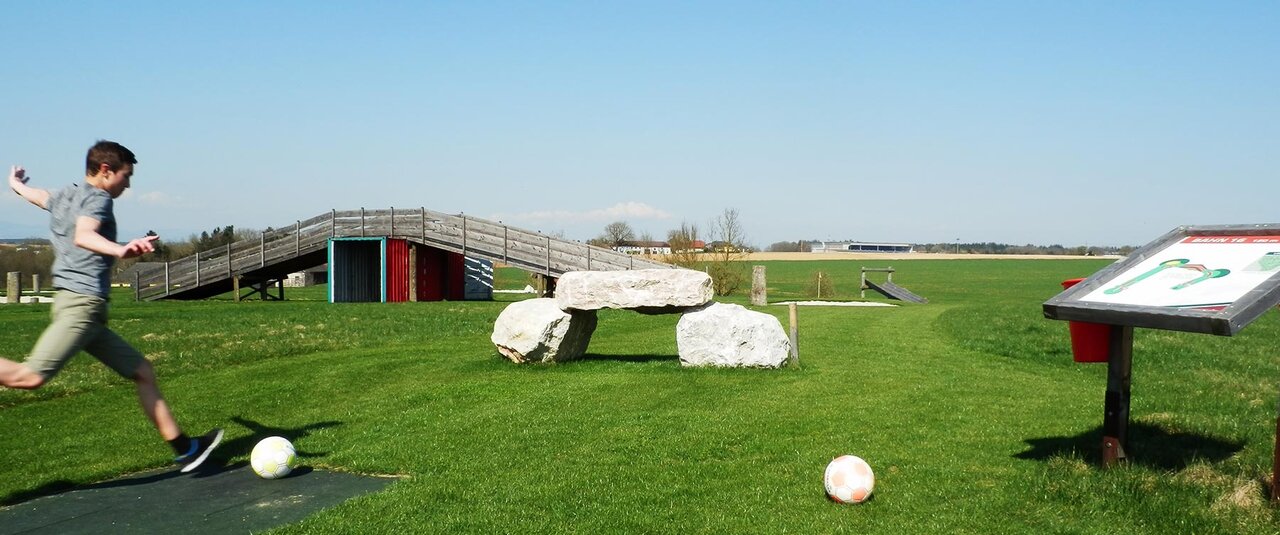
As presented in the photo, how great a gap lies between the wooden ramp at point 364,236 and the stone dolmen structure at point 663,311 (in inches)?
729

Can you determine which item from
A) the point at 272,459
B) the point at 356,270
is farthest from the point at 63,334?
the point at 356,270

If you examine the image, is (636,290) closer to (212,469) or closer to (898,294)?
(212,469)

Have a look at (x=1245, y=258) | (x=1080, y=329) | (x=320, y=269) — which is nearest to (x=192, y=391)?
(x=1080, y=329)

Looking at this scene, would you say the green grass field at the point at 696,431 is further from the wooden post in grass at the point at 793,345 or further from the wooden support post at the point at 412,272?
the wooden support post at the point at 412,272

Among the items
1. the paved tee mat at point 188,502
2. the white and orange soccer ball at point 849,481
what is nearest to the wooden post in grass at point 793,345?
the white and orange soccer ball at point 849,481

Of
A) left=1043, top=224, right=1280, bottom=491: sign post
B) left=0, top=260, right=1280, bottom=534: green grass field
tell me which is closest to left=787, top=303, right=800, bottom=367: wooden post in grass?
left=0, top=260, right=1280, bottom=534: green grass field

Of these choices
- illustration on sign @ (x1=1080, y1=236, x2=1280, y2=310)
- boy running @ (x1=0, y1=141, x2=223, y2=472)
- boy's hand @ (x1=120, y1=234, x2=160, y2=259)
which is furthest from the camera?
boy running @ (x1=0, y1=141, x2=223, y2=472)

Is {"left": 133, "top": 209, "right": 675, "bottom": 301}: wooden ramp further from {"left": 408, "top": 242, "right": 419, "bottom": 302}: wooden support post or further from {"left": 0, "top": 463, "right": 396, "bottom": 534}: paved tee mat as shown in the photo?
{"left": 0, "top": 463, "right": 396, "bottom": 534}: paved tee mat

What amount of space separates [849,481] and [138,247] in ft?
17.1

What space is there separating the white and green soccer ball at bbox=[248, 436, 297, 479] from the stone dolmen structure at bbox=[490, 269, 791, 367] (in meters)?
6.74

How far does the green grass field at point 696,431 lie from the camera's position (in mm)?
6629

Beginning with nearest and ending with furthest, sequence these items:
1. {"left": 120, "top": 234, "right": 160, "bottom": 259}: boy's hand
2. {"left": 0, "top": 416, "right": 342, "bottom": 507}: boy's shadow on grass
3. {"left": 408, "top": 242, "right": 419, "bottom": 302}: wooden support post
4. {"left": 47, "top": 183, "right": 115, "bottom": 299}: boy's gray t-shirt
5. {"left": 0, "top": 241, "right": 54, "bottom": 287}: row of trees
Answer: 1. {"left": 120, "top": 234, "right": 160, "bottom": 259}: boy's hand
2. {"left": 47, "top": 183, "right": 115, "bottom": 299}: boy's gray t-shirt
3. {"left": 0, "top": 416, "right": 342, "bottom": 507}: boy's shadow on grass
4. {"left": 408, "top": 242, "right": 419, "bottom": 302}: wooden support post
5. {"left": 0, "top": 241, "right": 54, "bottom": 287}: row of trees

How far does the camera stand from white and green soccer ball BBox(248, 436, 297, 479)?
7.70 meters

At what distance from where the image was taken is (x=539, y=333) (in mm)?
14406
